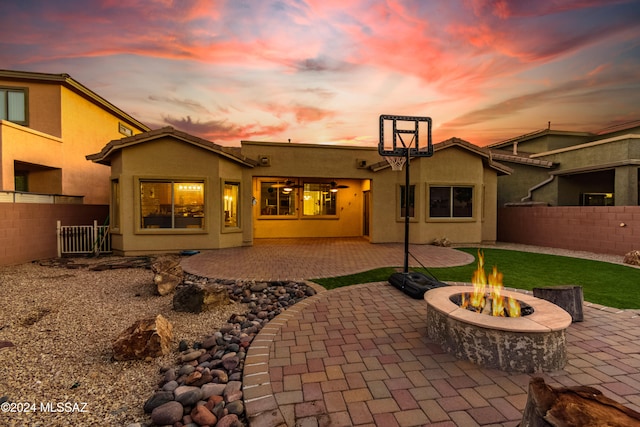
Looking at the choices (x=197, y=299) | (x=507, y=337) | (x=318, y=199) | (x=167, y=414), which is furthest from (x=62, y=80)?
(x=507, y=337)

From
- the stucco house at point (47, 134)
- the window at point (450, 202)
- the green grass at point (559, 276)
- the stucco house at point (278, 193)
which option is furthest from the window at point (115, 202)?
the window at point (450, 202)

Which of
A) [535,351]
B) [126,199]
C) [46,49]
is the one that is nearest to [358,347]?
[535,351]

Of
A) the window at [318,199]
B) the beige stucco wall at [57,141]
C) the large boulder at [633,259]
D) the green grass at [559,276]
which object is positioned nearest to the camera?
the green grass at [559,276]

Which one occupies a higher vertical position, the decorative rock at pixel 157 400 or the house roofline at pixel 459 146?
the house roofline at pixel 459 146

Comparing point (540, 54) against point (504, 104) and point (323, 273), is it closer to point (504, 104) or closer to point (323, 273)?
point (504, 104)

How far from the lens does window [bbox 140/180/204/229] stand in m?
10.5

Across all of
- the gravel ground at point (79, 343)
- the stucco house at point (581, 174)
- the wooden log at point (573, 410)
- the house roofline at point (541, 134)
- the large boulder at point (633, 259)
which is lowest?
the gravel ground at point (79, 343)

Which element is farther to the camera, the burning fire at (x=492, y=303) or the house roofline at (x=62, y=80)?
the house roofline at (x=62, y=80)

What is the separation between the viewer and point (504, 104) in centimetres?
1463

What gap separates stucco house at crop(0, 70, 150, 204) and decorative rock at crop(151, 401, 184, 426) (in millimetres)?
12348

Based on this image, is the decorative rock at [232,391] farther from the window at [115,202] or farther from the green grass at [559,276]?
the window at [115,202]

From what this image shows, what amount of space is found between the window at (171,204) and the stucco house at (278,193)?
0.04 metres

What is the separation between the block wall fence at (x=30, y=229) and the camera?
856 centimetres

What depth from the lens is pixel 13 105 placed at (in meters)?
12.3
